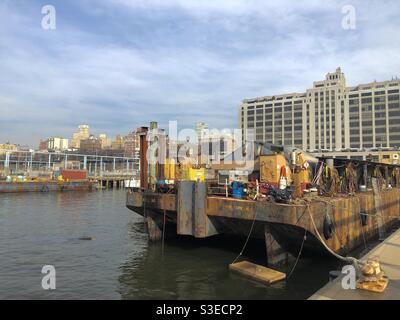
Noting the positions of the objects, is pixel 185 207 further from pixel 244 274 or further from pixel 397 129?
pixel 397 129

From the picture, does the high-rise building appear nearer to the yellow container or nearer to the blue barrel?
the yellow container

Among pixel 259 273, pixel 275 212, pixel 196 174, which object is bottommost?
pixel 259 273

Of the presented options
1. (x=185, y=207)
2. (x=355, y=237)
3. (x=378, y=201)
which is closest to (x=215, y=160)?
(x=185, y=207)

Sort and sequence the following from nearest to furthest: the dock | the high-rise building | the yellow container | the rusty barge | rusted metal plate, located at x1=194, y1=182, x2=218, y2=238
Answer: the dock
the rusty barge
rusted metal plate, located at x1=194, y1=182, x2=218, y2=238
the yellow container
the high-rise building

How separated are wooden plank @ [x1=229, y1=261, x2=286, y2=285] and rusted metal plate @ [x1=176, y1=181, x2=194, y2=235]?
8.91ft

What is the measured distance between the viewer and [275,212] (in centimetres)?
1261

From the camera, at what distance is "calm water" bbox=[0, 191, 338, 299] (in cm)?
1142

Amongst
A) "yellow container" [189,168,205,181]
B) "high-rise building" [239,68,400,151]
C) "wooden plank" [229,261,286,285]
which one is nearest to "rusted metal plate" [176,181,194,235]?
"yellow container" [189,168,205,181]

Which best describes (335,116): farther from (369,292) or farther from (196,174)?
(369,292)

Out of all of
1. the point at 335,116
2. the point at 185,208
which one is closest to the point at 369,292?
the point at 185,208

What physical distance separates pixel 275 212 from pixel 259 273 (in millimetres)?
2381

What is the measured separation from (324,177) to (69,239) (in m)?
15.8

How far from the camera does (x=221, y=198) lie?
47.2 feet

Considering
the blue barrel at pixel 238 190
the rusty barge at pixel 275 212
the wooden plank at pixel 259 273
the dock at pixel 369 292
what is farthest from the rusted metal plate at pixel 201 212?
the dock at pixel 369 292
